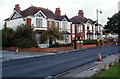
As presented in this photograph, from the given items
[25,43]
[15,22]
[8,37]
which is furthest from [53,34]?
[15,22]

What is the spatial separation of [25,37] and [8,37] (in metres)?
4.08

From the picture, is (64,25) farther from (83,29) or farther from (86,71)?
(86,71)

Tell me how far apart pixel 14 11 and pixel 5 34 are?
7.81 meters

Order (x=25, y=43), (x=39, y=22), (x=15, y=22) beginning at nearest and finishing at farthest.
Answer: (x=25, y=43) < (x=39, y=22) < (x=15, y=22)

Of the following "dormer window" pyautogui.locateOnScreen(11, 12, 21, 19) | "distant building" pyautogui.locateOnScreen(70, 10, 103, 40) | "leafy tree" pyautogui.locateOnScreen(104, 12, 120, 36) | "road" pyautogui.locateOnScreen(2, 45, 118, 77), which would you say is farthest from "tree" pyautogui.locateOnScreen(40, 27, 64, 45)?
"leafy tree" pyautogui.locateOnScreen(104, 12, 120, 36)

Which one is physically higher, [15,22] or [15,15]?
[15,15]

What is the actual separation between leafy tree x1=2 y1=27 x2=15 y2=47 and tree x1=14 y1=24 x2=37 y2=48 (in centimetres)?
139

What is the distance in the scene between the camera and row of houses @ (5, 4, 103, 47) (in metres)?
35.6

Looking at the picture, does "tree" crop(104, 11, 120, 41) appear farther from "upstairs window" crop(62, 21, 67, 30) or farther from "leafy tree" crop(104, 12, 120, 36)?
"upstairs window" crop(62, 21, 67, 30)

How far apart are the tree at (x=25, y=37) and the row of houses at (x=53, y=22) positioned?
3600 mm

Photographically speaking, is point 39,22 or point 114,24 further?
point 114,24

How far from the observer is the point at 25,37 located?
101 ft

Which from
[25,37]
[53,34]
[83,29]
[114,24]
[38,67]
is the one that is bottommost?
[38,67]

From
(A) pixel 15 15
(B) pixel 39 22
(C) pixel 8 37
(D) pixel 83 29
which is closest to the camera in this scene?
(C) pixel 8 37
